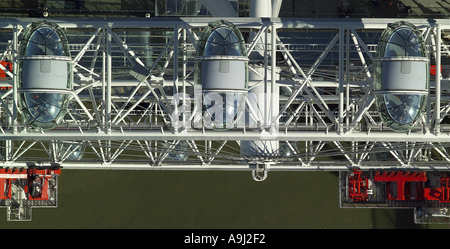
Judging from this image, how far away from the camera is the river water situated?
33.0m

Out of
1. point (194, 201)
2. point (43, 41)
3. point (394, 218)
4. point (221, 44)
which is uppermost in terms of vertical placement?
point (43, 41)

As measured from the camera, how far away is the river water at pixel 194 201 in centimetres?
3303

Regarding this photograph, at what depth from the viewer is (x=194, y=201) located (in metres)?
33.2

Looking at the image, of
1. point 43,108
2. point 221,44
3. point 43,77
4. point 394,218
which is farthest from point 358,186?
point 43,77

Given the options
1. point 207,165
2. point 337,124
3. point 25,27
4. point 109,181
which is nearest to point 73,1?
point 25,27

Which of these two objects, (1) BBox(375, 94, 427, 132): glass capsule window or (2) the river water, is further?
(2) the river water

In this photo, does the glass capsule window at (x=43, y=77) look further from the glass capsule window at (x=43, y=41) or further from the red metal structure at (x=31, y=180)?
the red metal structure at (x=31, y=180)

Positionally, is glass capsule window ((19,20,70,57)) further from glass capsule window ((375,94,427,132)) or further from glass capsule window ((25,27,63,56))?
glass capsule window ((375,94,427,132))

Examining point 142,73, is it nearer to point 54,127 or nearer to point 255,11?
point 54,127

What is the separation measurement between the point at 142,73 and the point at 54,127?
560 cm

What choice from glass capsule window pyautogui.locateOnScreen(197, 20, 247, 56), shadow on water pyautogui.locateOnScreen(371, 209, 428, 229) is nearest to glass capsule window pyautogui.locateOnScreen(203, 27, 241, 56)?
glass capsule window pyautogui.locateOnScreen(197, 20, 247, 56)

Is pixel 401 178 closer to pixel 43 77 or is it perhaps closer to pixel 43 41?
pixel 43 77

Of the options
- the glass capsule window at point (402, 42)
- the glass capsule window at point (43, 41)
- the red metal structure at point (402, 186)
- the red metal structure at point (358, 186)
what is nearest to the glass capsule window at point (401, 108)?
the glass capsule window at point (402, 42)

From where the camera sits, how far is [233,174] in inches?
1307
